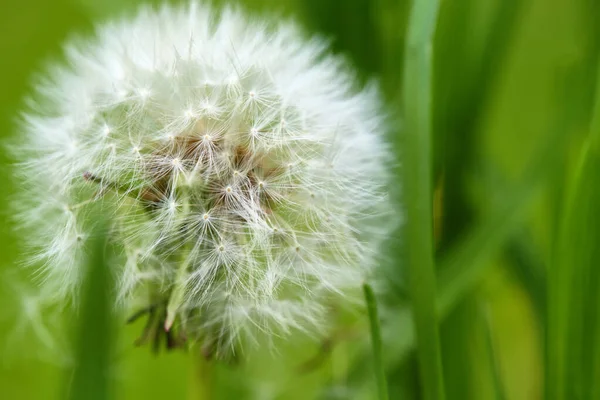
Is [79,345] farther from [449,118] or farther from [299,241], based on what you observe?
[449,118]

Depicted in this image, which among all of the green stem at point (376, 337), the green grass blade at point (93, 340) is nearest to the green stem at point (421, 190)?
the green stem at point (376, 337)

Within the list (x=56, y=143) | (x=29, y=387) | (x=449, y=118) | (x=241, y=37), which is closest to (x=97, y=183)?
(x=56, y=143)

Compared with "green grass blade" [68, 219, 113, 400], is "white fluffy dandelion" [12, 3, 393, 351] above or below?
above

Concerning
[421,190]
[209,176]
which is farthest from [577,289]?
[209,176]

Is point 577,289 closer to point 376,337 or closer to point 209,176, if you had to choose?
point 376,337

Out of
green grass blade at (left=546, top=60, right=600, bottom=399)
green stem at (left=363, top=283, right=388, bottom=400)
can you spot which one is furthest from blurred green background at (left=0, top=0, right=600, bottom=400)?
green stem at (left=363, top=283, right=388, bottom=400)

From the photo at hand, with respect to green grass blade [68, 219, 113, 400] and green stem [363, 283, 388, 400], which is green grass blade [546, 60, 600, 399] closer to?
green stem [363, 283, 388, 400]
